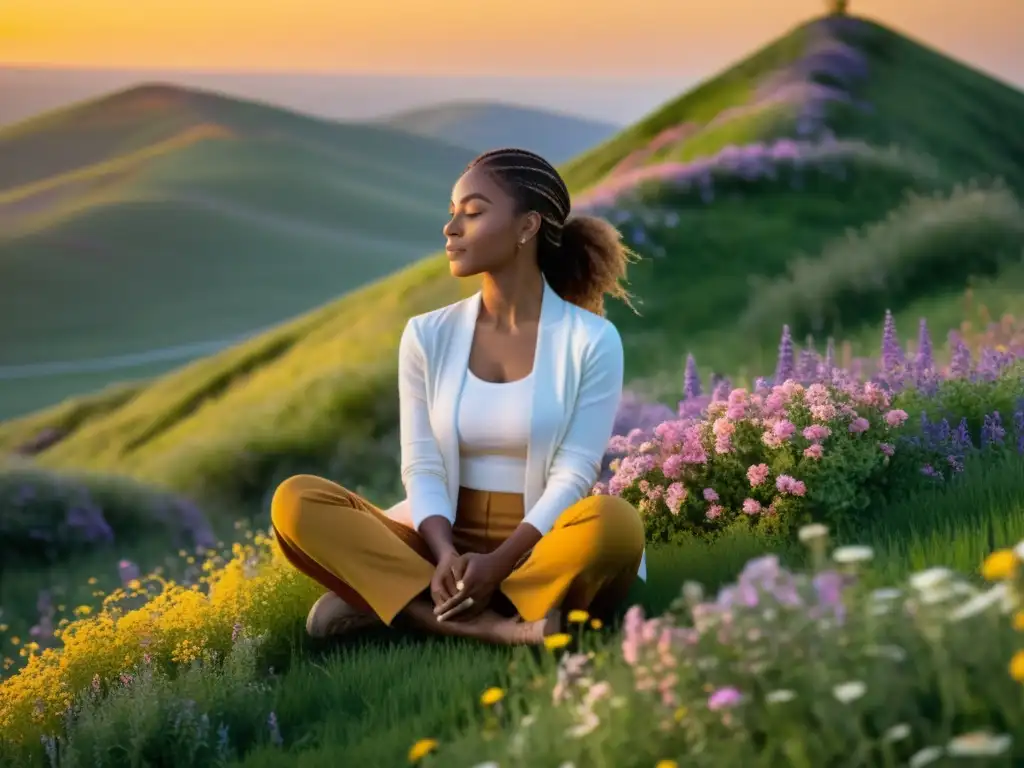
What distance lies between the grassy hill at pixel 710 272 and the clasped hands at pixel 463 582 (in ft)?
17.5

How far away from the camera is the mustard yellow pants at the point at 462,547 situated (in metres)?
4.90

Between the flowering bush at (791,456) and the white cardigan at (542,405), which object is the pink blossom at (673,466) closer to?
the flowering bush at (791,456)

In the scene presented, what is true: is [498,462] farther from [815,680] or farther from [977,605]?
[977,605]

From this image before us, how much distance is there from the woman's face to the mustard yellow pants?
0.95 m

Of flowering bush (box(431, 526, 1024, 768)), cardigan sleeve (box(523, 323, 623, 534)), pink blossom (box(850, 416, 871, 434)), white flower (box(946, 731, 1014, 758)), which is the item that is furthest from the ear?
white flower (box(946, 731, 1014, 758))

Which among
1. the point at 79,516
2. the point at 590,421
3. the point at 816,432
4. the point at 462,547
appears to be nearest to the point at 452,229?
the point at 590,421

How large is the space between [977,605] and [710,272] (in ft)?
34.3

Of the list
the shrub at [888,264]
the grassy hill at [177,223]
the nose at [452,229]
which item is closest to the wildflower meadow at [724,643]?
the nose at [452,229]

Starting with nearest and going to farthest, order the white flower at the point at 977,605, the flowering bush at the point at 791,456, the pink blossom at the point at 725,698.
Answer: the white flower at the point at 977,605 < the pink blossom at the point at 725,698 < the flowering bush at the point at 791,456

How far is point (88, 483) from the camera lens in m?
11.3

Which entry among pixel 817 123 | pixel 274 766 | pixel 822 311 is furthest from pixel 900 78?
pixel 274 766

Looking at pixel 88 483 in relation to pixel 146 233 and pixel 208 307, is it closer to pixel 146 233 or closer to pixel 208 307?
pixel 208 307

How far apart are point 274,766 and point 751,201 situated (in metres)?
11.6

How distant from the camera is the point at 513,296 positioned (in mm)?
5441
